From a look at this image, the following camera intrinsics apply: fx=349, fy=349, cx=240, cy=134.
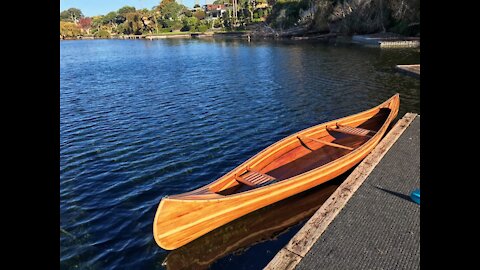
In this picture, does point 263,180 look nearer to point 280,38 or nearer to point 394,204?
point 394,204

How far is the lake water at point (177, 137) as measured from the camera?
11.1 meters

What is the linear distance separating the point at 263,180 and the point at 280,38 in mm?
92420

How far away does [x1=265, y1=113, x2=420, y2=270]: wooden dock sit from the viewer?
808cm

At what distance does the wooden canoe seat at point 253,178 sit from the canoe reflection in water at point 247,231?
1020mm

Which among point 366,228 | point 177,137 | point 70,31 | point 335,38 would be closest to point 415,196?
point 366,228

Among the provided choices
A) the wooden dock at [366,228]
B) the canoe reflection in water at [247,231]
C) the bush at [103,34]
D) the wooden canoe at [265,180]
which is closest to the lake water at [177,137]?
the canoe reflection in water at [247,231]

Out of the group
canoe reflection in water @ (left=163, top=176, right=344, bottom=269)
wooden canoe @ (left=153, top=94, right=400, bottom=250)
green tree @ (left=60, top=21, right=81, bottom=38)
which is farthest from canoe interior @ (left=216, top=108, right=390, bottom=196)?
green tree @ (left=60, top=21, right=81, bottom=38)

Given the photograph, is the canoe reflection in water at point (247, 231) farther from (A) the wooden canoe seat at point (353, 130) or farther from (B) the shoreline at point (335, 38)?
(B) the shoreline at point (335, 38)

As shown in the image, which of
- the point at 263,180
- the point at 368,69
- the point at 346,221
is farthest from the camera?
the point at 368,69
